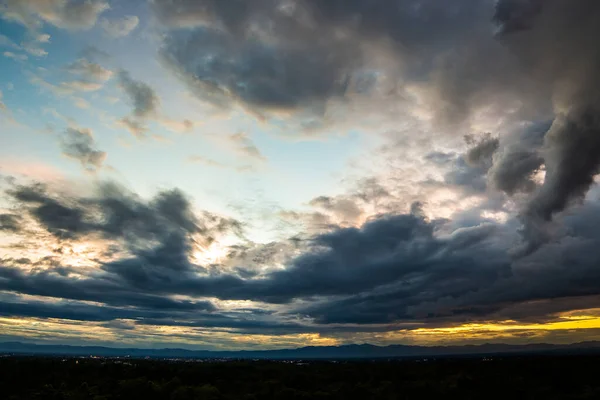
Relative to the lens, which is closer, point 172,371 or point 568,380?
point 568,380

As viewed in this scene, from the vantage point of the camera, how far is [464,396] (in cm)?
4638

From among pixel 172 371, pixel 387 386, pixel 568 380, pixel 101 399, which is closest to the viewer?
pixel 101 399

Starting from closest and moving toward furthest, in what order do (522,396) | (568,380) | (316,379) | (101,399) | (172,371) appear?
(101,399), (522,396), (568,380), (316,379), (172,371)

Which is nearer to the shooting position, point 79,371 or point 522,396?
point 522,396

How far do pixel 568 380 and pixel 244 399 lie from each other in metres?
55.2

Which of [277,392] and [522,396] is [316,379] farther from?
[522,396]

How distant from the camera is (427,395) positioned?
1870 inches

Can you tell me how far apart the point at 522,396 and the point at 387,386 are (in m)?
16.1

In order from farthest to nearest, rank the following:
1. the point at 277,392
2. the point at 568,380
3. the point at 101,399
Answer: the point at 568,380
the point at 277,392
the point at 101,399

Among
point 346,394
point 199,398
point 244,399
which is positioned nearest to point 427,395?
point 346,394

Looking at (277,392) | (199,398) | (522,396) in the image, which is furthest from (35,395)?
(522,396)

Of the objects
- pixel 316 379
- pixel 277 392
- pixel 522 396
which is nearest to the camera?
pixel 522 396

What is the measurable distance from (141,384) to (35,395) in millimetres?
13100

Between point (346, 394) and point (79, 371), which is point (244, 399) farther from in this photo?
point (79, 371)
